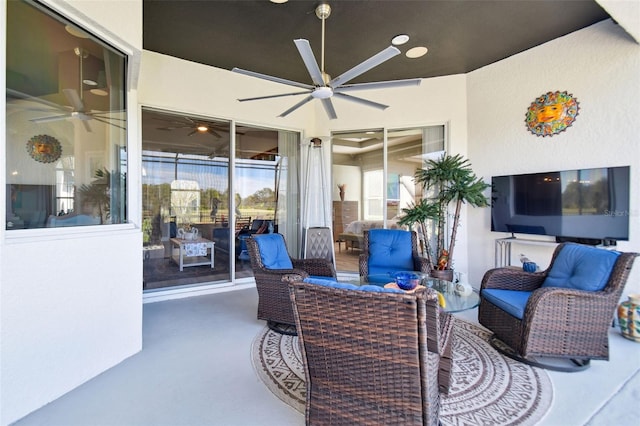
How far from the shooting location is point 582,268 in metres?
2.49

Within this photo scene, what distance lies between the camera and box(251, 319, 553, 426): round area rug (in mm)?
1795

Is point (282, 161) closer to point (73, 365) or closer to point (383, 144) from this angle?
point (383, 144)

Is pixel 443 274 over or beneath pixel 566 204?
beneath

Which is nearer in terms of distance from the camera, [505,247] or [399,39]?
[399,39]

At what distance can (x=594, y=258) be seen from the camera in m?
2.45

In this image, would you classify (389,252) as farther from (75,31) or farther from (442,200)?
(75,31)

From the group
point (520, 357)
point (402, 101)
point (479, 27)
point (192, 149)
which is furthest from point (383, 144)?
point (520, 357)

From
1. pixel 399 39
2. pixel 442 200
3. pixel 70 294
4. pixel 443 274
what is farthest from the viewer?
pixel 442 200

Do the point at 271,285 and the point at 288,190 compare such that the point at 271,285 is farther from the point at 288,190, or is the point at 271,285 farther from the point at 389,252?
the point at 288,190

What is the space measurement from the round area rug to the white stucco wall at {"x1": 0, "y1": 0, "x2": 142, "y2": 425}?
3.70 feet

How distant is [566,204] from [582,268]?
130 centimetres

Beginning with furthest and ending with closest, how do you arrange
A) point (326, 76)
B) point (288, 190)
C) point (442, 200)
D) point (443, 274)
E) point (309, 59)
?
1. point (288, 190)
2. point (442, 200)
3. point (443, 274)
4. point (326, 76)
5. point (309, 59)

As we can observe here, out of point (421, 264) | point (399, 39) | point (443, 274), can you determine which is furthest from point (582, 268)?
point (399, 39)

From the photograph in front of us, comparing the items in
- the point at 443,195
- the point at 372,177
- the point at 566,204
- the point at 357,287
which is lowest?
the point at 357,287
